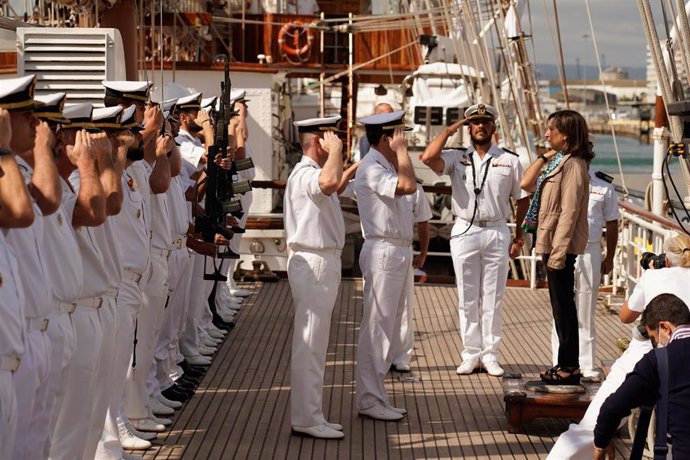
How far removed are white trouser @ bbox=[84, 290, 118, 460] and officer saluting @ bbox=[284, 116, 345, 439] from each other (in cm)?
132

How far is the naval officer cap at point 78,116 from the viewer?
514 centimetres

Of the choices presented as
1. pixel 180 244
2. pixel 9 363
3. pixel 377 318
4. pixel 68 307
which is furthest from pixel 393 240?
pixel 9 363

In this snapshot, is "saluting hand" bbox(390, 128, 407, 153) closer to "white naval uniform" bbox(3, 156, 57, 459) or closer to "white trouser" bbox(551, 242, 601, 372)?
"white trouser" bbox(551, 242, 601, 372)

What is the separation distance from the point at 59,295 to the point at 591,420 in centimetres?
254

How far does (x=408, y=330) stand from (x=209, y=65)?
703cm

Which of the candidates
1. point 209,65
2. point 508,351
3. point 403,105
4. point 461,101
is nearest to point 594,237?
point 508,351

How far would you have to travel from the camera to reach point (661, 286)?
5359 mm

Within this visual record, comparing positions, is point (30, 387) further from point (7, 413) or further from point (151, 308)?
point (151, 308)

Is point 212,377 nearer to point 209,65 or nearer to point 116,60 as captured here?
point 116,60

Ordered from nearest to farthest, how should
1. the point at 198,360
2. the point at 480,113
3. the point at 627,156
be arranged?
the point at 480,113 < the point at 198,360 < the point at 627,156

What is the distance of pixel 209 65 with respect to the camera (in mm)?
15125

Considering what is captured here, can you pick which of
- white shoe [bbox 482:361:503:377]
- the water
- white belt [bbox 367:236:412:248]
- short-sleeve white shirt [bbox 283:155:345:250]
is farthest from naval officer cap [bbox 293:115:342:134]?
the water

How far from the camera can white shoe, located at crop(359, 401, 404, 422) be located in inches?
287

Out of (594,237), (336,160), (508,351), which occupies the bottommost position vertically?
(508,351)
